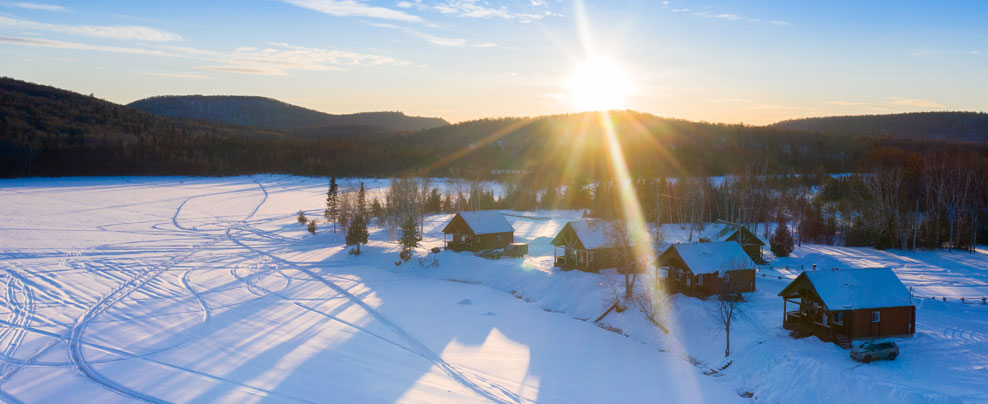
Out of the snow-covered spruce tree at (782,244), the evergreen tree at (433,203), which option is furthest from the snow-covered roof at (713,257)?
the evergreen tree at (433,203)

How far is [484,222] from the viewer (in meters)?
48.6

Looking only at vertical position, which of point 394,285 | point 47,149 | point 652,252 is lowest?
point 394,285

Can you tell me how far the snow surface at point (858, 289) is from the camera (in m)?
22.9

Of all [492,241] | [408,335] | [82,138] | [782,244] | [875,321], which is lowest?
[408,335]

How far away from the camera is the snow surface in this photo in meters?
22.9

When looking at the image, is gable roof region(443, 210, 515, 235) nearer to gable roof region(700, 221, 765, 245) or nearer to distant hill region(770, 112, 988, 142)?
gable roof region(700, 221, 765, 245)

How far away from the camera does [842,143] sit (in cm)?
12594

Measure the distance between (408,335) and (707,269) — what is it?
16736mm

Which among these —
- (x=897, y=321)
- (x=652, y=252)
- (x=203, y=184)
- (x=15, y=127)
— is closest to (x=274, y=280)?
(x=652, y=252)

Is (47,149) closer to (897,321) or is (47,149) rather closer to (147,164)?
(147,164)

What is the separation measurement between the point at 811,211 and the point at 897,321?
4098 cm

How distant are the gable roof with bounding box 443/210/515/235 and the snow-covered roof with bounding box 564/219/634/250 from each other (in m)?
10.1

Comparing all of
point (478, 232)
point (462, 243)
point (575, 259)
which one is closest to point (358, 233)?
point (462, 243)

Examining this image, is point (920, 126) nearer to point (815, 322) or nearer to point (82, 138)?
point (815, 322)
